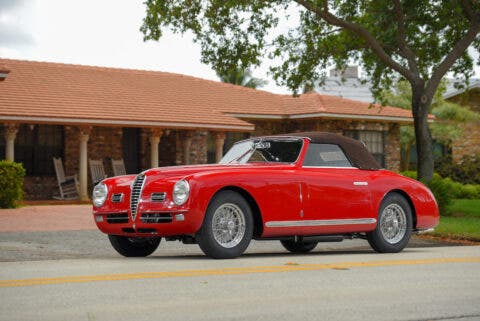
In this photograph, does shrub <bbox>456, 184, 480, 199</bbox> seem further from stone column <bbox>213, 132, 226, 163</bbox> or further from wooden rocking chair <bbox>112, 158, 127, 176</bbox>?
wooden rocking chair <bbox>112, 158, 127, 176</bbox>

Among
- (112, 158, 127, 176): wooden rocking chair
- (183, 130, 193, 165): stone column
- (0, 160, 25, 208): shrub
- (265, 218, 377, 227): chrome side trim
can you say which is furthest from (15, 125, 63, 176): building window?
(265, 218, 377, 227): chrome side trim

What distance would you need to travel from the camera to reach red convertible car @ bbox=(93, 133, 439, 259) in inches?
405

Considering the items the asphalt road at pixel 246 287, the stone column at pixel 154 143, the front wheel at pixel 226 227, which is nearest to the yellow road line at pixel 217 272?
the asphalt road at pixel 246 287

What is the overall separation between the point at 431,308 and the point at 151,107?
76.9ft

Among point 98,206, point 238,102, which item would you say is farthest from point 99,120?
point 98,206

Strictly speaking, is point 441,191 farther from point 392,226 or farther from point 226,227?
point 226,227

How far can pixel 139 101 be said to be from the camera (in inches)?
1188

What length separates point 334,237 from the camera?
1163cm

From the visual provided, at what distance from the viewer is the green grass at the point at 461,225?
15.8 m

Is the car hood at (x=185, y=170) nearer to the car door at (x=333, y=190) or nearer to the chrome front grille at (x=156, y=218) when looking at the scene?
the chrome front grille at (x=156, y=218)

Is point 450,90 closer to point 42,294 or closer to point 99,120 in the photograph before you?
point 99,120

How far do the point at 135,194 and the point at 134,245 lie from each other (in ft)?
4.01

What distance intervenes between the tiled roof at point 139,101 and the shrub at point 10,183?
2.54 m

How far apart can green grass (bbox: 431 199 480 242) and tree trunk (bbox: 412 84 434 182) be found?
1247 millimetres
